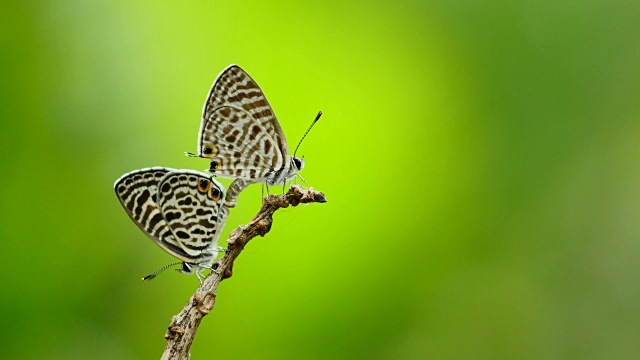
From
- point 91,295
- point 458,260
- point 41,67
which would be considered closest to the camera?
point 91,295

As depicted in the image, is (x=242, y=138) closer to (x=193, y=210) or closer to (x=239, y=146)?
(x=239, y=146)

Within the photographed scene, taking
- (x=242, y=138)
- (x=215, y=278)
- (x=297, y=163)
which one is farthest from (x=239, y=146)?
(x=215, y=278)

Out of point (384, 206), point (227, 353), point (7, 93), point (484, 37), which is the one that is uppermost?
point (484, 37)

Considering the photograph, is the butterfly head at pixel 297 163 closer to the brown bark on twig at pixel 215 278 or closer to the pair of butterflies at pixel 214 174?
the pair of butterflies at pixel 214 174

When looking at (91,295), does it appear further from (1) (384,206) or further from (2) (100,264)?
(1) (384,206)

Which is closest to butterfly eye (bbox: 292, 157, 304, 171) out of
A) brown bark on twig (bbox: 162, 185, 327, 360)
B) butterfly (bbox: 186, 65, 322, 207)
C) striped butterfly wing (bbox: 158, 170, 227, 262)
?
butterfly (bbox: 186, 65, 322, 207)

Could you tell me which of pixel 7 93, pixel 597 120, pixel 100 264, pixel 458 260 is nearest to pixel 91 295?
pixel 100 264

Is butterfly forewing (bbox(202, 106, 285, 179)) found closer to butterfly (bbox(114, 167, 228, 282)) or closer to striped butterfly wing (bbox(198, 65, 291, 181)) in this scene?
striped butterfly wing (bbox(198, 65, 291, 181))

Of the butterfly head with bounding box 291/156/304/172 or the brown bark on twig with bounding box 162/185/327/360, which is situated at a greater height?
the brown bark on twig with bounding box 162/185/327/360
